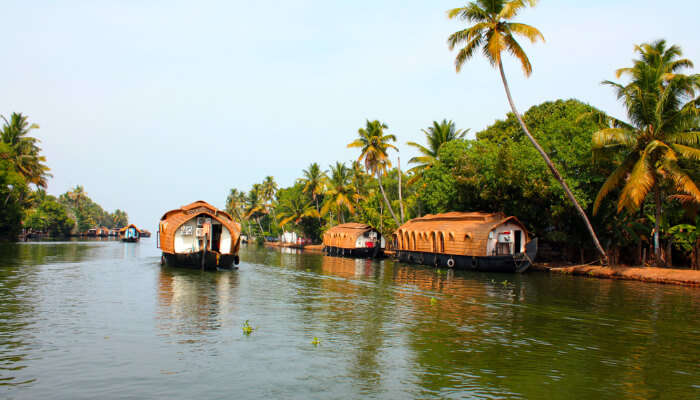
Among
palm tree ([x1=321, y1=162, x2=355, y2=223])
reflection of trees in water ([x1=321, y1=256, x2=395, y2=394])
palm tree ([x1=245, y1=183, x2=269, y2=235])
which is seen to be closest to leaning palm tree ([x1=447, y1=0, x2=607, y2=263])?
reflection of trees in water ([x1=321, y1=256, x2=395, y2=394])

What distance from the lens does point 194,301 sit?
18.3 m

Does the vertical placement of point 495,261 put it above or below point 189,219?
below

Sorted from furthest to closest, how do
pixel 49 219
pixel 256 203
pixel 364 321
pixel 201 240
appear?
pixel 256 203 < pixel 49 219 < pixel 201 240 < pixel 364 321

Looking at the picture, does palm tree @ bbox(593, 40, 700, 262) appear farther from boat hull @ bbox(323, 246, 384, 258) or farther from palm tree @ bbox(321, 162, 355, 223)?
palm tree @ bbox(321, 162, 355, 223)

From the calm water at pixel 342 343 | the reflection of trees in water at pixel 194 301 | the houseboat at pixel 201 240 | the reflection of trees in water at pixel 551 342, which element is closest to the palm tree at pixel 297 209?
the houseboat at pixel 201 240

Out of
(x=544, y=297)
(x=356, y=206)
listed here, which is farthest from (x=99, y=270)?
(x=356, y=206)

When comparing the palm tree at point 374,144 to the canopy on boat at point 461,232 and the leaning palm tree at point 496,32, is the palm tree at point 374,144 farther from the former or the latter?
the leaning palm tree at point 496,32

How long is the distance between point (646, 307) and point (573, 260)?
20.0 m

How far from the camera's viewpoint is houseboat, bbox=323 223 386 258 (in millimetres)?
52906

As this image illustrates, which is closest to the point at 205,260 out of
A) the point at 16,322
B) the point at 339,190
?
the point at 16,322

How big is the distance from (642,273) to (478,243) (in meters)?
9.46

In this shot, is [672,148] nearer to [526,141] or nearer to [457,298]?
[526,141]

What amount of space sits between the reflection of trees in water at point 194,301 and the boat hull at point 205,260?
58.8 inches

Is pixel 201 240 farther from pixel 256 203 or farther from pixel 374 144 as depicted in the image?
pixel 256 203
